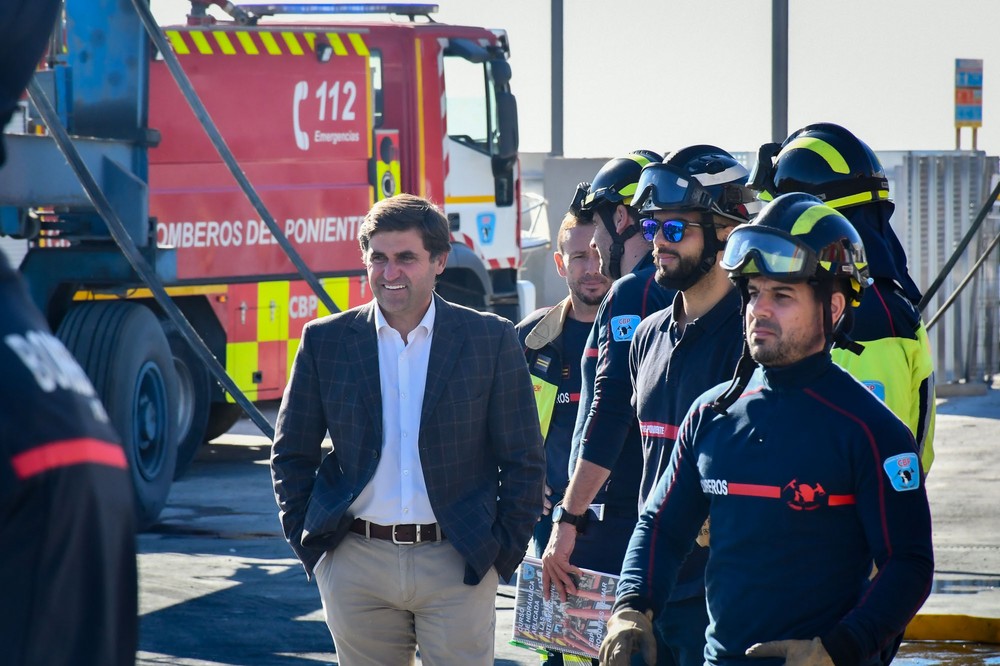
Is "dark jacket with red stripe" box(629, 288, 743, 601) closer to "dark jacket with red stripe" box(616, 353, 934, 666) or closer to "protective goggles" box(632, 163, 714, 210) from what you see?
"protective goggles" box(632, 163, 714, 210)

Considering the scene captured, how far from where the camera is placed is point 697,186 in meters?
4.16

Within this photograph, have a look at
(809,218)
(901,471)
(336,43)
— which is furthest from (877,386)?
(336,43)

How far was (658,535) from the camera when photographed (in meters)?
3.29

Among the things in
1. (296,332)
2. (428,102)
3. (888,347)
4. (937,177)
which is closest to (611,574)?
(888,347)

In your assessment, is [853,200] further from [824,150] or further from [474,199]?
[474,199]

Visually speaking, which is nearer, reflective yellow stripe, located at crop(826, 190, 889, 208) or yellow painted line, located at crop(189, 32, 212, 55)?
reflective yellow stripe, located at crop(826, 190, 889, 208)

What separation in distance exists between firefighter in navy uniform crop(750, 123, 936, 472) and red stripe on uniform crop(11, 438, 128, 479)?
244cm

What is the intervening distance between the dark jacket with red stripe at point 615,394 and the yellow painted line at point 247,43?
7.50m

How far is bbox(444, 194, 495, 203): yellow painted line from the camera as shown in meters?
13.8

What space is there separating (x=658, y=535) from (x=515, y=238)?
11.4m


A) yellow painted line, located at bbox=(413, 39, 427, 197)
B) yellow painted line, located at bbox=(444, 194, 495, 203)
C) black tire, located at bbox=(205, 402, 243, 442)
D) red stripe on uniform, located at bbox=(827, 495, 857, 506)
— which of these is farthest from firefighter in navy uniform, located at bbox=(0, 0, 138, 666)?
yellow painted line, located at bbox=(444, 194, 495, 203)

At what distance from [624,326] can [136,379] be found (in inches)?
229

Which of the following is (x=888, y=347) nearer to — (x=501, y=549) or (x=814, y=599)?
(x=814, y=599)

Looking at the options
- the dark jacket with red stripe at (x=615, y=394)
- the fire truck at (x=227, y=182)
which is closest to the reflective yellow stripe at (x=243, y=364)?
the fire truck at (x=227, y=182)
